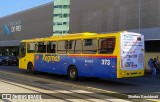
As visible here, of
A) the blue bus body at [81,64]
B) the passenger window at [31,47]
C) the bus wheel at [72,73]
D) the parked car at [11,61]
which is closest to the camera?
the blue bus body at [81,64]

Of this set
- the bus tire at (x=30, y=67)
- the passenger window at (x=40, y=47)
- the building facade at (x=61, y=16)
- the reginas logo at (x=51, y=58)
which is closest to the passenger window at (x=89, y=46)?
the reginas logo at (x=51, y=58)

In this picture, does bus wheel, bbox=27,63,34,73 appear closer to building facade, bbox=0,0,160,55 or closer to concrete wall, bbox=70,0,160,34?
building facade, bbox=0,0,160,55

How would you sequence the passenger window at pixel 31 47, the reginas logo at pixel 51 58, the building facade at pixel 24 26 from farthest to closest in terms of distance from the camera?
the building facade at pixel 24 26 < the passenger window at pixel 31 47 < the reginas logo at pixel 51 58

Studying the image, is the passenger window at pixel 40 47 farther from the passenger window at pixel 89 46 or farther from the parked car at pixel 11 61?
the parked car at pixel 11 61

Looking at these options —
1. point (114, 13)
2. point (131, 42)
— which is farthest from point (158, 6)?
point (131, 42)

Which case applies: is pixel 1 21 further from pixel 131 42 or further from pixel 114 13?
pixel 131 42

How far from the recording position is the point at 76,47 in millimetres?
21172

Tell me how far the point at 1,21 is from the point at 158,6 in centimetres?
5270

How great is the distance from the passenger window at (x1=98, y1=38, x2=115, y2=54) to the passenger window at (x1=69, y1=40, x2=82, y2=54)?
1851mm

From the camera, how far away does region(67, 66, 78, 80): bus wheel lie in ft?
69.2

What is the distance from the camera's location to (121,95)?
1398cm

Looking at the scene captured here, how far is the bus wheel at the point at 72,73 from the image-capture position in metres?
Answer: 21.1

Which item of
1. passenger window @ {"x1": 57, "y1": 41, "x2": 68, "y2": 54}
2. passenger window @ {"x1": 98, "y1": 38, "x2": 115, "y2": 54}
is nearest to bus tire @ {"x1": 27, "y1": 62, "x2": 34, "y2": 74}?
passenger window @ {"x1": 57, "y1": 41, "x2": 68, "y2": 54}

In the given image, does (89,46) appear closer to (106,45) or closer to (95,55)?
(95,55)
